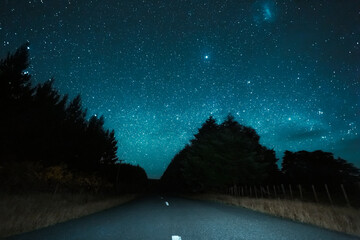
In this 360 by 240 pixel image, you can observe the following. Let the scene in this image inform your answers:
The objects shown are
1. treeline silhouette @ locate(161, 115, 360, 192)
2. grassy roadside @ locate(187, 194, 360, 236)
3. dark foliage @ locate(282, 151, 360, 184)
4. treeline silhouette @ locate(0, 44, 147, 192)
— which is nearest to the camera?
grassy roadside @ locate(187, 194, 360, 236)

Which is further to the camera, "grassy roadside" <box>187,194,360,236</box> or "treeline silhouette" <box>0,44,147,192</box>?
"treeline silhouette" <box>0,44,147,192</box>

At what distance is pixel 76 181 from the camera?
105 ft

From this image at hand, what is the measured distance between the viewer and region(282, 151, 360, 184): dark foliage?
45312 mm

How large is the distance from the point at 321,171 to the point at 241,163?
97.2ft

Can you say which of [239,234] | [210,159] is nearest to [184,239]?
[239,234]

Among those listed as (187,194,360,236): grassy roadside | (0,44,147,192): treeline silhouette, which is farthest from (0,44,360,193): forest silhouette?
(187,194,360,236): grassy roadside

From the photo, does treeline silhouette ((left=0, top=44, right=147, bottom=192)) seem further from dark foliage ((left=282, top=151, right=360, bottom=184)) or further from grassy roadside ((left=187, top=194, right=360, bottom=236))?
Result: dark foliage ((left=282, top=151, right=360, bottom=184))

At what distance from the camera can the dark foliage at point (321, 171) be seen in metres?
45.3

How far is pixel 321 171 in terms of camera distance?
159 feet

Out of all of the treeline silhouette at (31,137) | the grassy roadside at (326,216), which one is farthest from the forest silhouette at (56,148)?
the grassy roadside at (326,216)

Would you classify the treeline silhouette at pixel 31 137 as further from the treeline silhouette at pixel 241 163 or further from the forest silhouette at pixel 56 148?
the treeline silhouette at pixel 241 163

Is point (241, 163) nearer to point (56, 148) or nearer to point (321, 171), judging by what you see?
point (56, 148)

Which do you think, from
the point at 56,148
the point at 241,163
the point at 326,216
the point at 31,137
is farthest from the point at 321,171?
the point at 31,137

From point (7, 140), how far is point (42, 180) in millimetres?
5382
